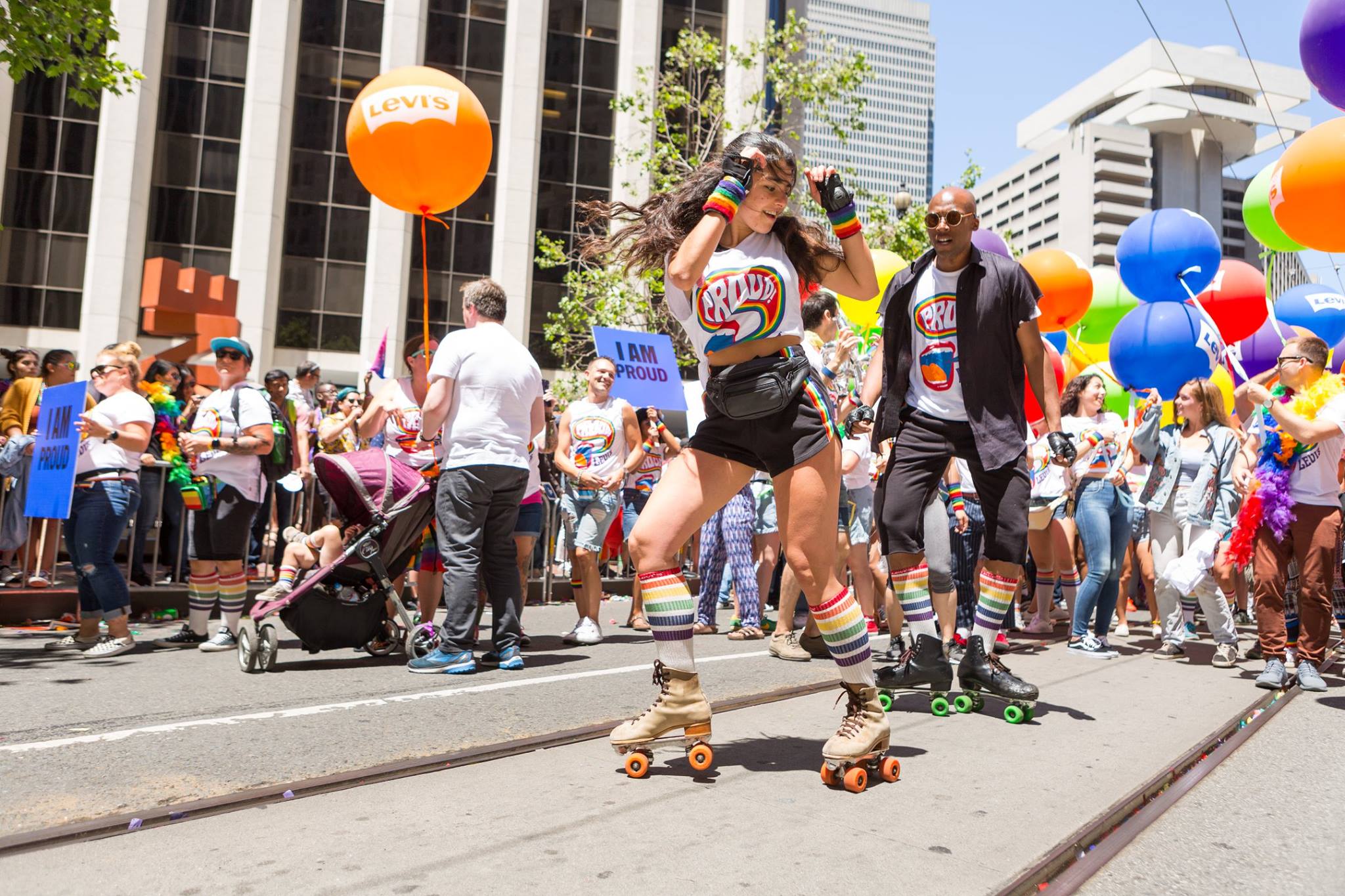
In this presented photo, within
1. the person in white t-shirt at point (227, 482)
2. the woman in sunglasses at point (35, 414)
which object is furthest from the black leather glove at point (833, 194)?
the woman in sunglasses at point (35, 414)

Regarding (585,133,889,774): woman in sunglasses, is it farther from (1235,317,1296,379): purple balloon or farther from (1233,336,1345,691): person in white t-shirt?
(1235,317,1296,379): purple balloon

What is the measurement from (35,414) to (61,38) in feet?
10.2

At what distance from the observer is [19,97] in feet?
95.9

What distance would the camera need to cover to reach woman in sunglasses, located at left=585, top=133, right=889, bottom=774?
3.53m

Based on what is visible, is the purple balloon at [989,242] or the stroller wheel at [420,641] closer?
the stroller wheel at [420,641]

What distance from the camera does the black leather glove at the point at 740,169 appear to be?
3.49 meters

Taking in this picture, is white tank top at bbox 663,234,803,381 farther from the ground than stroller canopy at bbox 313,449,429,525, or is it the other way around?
white tank top at bbox 663,234,803,381

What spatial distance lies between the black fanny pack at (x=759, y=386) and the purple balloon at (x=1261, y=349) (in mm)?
10035

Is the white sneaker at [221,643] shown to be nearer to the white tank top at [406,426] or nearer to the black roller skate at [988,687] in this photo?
the white tank top at [406,426]

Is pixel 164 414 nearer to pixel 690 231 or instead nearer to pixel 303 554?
pixel 303 554

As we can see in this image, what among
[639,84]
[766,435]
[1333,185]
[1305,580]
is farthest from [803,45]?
[766,435]

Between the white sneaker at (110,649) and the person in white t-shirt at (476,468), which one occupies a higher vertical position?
the person in white t-shirt at (476,468)

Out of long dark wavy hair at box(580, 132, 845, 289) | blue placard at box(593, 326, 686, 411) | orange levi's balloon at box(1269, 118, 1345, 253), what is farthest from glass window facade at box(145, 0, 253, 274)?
long dark wavy hair at box(580, 132, 845, 289)

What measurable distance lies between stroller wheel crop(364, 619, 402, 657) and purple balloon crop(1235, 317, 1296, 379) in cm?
988
